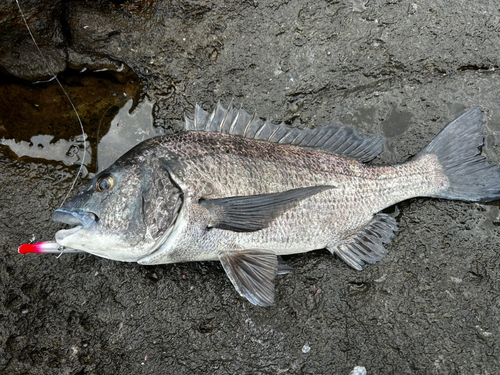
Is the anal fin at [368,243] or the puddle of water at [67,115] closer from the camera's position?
the anal fin at [368,243]

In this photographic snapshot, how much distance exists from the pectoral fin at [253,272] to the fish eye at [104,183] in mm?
842

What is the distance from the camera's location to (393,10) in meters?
3.16

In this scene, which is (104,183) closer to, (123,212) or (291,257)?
(123,212)

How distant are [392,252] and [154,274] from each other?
1843 mm

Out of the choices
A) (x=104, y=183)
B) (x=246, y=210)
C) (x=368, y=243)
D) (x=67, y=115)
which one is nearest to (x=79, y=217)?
(x=104, y=183)

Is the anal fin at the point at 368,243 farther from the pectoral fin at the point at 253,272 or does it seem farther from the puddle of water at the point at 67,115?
the puddle of water at the point at 67,115

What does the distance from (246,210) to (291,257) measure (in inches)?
30.5

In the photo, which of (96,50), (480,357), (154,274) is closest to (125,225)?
(154,274)

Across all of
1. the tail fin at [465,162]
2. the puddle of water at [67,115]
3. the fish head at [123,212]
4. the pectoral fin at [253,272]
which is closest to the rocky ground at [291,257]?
the puddle of water at [67,115]

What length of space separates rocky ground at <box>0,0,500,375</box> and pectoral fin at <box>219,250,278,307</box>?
1.13 ft

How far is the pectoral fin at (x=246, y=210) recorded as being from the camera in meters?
2.38

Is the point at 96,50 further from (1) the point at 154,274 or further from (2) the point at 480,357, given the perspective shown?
(2) the point at 480,357

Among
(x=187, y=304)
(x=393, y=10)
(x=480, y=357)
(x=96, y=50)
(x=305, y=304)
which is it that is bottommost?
(x=187, y=304)

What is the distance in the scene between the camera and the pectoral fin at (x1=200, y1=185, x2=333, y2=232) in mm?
2375
